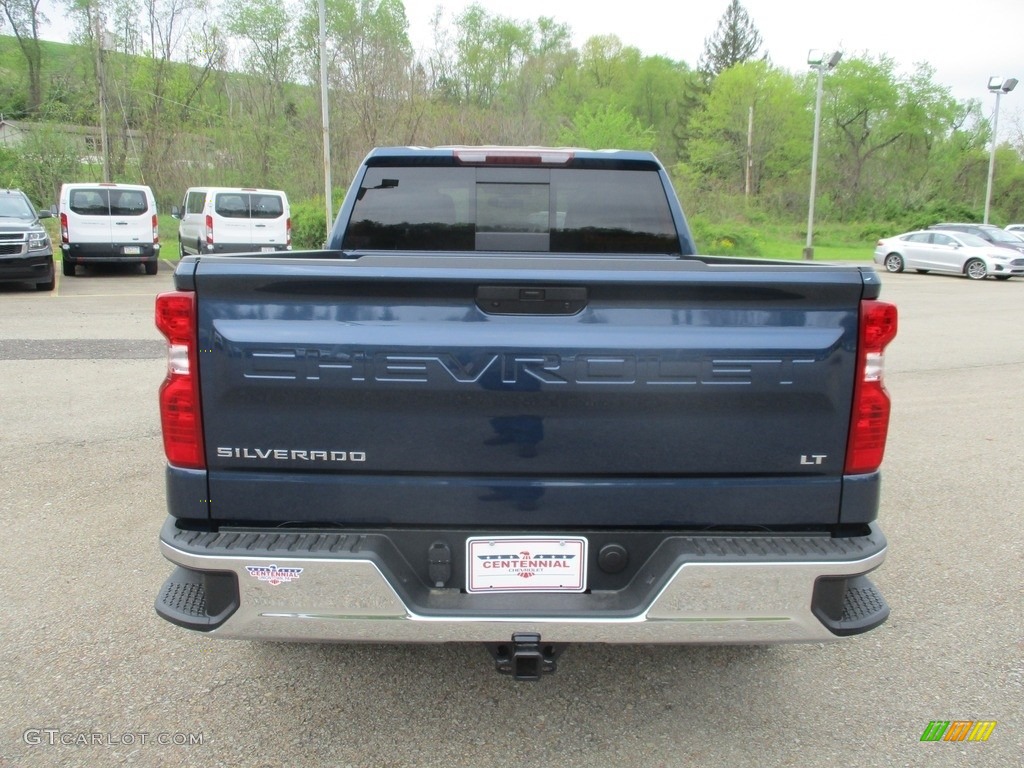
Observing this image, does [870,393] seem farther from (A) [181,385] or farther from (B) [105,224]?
(B) [105,224]

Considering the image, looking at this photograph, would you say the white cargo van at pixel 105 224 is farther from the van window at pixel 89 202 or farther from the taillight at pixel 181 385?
the taillight at pixel 181 385

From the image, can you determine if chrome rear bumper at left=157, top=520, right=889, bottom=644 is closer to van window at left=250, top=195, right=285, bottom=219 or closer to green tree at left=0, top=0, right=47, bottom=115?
van window at left=250, top=195, right=285, bottom=219

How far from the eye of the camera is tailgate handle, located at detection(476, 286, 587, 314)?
95.4 inches

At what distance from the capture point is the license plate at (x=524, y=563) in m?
2.53

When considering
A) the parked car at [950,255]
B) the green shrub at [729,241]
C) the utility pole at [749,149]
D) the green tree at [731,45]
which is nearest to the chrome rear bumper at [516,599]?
the parked car at [950,255]

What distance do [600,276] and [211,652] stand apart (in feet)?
7.62

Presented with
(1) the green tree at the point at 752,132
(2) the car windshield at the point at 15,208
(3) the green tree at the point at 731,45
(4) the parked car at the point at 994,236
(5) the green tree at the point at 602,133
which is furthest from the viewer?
(3) the green tree at the point at 731,45

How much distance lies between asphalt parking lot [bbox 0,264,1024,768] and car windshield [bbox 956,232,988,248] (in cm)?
2421

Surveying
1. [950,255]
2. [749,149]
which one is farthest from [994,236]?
[749,149]

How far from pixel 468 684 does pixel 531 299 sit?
5.36 feet

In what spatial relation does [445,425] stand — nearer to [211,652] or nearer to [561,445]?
[561,445]

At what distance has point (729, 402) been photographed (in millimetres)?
2434

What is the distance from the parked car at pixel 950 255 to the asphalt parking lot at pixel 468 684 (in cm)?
2343

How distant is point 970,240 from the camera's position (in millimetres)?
26297
